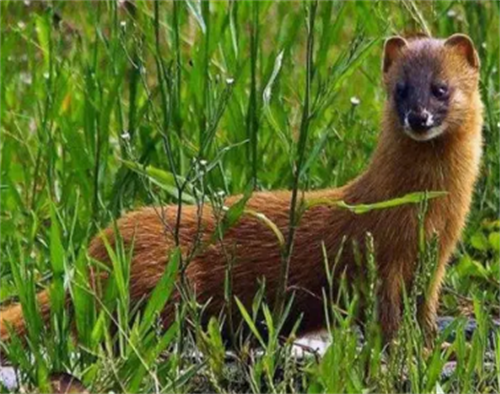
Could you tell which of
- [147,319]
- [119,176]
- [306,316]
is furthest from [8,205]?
[147,319]

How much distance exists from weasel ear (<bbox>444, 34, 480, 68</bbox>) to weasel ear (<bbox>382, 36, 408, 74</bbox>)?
0.15m

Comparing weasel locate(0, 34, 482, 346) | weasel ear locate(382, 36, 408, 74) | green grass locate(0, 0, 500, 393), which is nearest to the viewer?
green grass locate(0, 0, 500, 393)

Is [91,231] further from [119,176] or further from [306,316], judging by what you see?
[306,316]

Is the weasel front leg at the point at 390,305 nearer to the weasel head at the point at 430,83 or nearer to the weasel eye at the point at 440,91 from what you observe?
the weasel head at the point at 430,83

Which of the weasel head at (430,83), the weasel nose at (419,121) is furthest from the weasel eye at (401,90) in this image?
the weasel nose at (419,121)

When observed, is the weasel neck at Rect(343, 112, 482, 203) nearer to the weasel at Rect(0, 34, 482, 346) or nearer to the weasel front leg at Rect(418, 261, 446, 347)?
the weasel at Rect(0, 34, 482, 346)

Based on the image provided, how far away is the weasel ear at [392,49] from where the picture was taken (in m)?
5.55

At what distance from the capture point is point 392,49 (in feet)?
18.4

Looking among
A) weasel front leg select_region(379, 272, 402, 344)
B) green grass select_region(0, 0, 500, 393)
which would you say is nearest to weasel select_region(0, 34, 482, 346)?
weasel front leg select_region(379, 272, 402, 344)

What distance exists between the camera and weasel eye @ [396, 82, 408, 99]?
537 cm

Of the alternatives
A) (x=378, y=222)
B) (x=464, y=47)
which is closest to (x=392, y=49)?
(x=464, y=47)

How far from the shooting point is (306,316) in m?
5.38

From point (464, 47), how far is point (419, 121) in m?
0.48

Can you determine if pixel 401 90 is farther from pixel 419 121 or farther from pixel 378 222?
pixel 378 222
